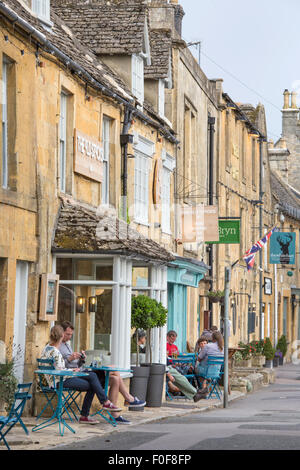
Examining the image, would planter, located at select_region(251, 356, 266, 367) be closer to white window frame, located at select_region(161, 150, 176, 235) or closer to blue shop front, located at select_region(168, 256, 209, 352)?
blue shop front, located at select_region(168, 256, 209, 352)

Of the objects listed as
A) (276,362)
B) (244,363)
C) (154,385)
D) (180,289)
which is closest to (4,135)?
(154,385)

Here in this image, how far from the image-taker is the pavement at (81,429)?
40.5ft

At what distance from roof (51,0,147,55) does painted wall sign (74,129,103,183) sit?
4448 millimetres

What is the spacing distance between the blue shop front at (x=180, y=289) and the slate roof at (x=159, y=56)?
4.83m

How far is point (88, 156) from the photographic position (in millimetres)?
19328

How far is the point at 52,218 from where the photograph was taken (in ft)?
55.9

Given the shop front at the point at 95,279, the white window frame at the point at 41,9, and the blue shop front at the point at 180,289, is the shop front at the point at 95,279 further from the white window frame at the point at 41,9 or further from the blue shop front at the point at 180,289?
the blue shop front at the point at 180,289

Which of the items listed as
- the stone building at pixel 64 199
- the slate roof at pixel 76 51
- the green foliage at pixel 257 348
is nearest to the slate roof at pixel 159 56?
the slate roof at pixel 76 51

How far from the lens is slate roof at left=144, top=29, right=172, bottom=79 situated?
2672cm

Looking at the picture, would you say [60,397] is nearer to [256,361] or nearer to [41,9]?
[41,9]

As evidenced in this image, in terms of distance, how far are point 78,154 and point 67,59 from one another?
186cm

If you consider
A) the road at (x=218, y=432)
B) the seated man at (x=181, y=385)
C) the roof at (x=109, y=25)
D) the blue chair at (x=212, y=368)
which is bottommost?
the road at (x=218, y=432)

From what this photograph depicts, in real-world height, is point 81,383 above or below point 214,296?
below

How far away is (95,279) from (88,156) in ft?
8.93
